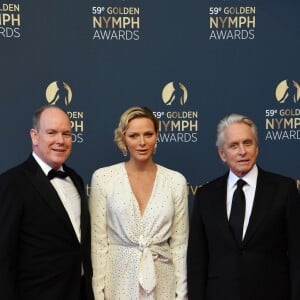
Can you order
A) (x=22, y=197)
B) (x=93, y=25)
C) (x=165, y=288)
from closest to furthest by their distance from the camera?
(x=22, y=197), (x=165, y=288), (x=93, y=25)

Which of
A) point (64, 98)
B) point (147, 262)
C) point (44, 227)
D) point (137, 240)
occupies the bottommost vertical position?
point (147, 262)

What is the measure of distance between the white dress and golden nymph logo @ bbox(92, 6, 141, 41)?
1043 millimetres

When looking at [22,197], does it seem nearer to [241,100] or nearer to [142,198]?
[142,198]

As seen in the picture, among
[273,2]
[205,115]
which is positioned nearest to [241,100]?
[205,115]

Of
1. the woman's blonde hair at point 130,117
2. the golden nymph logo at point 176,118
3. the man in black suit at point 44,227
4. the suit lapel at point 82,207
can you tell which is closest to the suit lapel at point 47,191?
the man in black suit at point 44,227

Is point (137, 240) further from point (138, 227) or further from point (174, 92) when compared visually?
point (174, 92)

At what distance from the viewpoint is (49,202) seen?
229 centimetres

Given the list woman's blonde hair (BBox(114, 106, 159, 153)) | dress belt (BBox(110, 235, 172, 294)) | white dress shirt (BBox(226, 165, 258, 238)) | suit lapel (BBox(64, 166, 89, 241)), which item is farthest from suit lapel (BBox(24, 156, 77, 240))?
white dress shirt (BBox(226, 165, 258, 238))

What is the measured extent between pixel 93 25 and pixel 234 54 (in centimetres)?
91

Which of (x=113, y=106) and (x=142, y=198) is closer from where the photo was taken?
(x=142, y=198)

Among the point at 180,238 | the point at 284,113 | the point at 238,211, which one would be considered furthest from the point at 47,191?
the point at 284,113

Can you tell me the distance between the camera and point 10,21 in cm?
329

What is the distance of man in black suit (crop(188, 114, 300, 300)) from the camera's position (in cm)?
234

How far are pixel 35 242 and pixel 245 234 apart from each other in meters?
0.92
